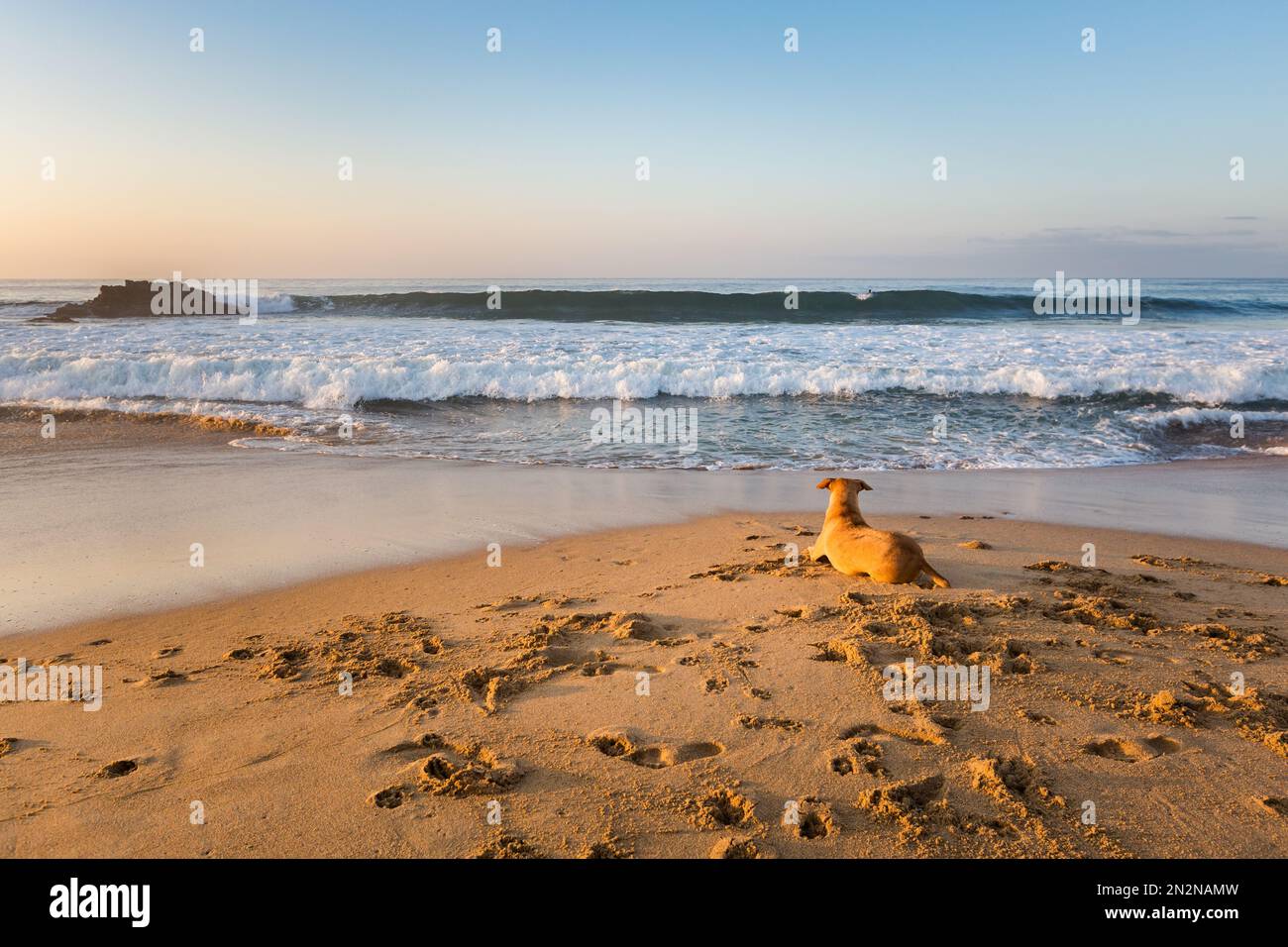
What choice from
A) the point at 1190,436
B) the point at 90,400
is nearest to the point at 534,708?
the point at 1190,436

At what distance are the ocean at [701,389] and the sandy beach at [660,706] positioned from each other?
437 centimetres

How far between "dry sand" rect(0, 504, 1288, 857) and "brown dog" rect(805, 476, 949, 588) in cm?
21

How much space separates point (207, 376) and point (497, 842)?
50.8 feet

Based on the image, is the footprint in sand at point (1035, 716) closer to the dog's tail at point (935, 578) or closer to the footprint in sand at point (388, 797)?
the dog's tail at point (935, 578)

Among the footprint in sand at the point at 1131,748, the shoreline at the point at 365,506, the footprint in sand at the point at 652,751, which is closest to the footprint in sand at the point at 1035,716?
the footprint in sand at the point at 1131,748

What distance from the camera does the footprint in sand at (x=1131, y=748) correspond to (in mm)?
3264

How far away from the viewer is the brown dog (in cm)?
517

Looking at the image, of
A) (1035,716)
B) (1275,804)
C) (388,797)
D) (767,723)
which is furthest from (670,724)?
(1275,804)

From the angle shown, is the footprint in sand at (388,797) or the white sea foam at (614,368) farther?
the white sea foam at (614,368)

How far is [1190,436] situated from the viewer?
12.0 metres

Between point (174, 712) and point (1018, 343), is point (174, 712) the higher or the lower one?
the lower one

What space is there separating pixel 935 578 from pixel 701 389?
10.6 m

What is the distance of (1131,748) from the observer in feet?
10.8
